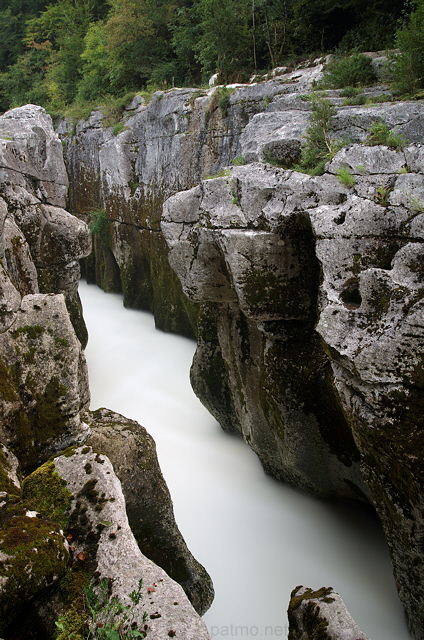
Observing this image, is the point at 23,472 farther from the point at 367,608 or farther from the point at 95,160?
the point at 95,160

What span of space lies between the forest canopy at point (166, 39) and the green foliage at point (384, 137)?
302 centimetres

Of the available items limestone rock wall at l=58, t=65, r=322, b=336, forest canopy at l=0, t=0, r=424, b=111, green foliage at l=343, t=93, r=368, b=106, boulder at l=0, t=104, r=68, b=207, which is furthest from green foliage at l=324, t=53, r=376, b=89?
boulder at l=0, t=104, r=68, b=207

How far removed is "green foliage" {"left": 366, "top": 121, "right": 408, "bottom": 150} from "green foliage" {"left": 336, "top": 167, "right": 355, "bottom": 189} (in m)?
0.59

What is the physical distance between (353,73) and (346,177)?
516 centimetres

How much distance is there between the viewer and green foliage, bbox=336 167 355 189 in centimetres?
526

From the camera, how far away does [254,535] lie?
22.5ft

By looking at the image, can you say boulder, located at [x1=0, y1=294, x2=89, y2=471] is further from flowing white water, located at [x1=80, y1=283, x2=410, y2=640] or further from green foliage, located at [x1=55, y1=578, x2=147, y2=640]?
flowing white water, located at [x1=80, y1=283, x2=410, y2=640]

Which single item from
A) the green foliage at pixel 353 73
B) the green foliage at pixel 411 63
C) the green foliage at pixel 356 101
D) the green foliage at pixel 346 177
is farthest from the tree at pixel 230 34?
the green foliage at pixel 346 177

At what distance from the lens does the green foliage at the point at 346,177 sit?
207 inches

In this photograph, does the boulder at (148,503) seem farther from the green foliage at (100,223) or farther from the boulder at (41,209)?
the green foliage at (100,223)

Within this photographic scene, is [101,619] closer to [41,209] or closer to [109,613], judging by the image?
[109,613]

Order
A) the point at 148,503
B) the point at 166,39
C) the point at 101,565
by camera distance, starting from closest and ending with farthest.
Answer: the point at 101,565, the point at 148,503, the point at 166,39

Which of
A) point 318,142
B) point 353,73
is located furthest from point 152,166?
point 318,142

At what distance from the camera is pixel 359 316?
4438mm
